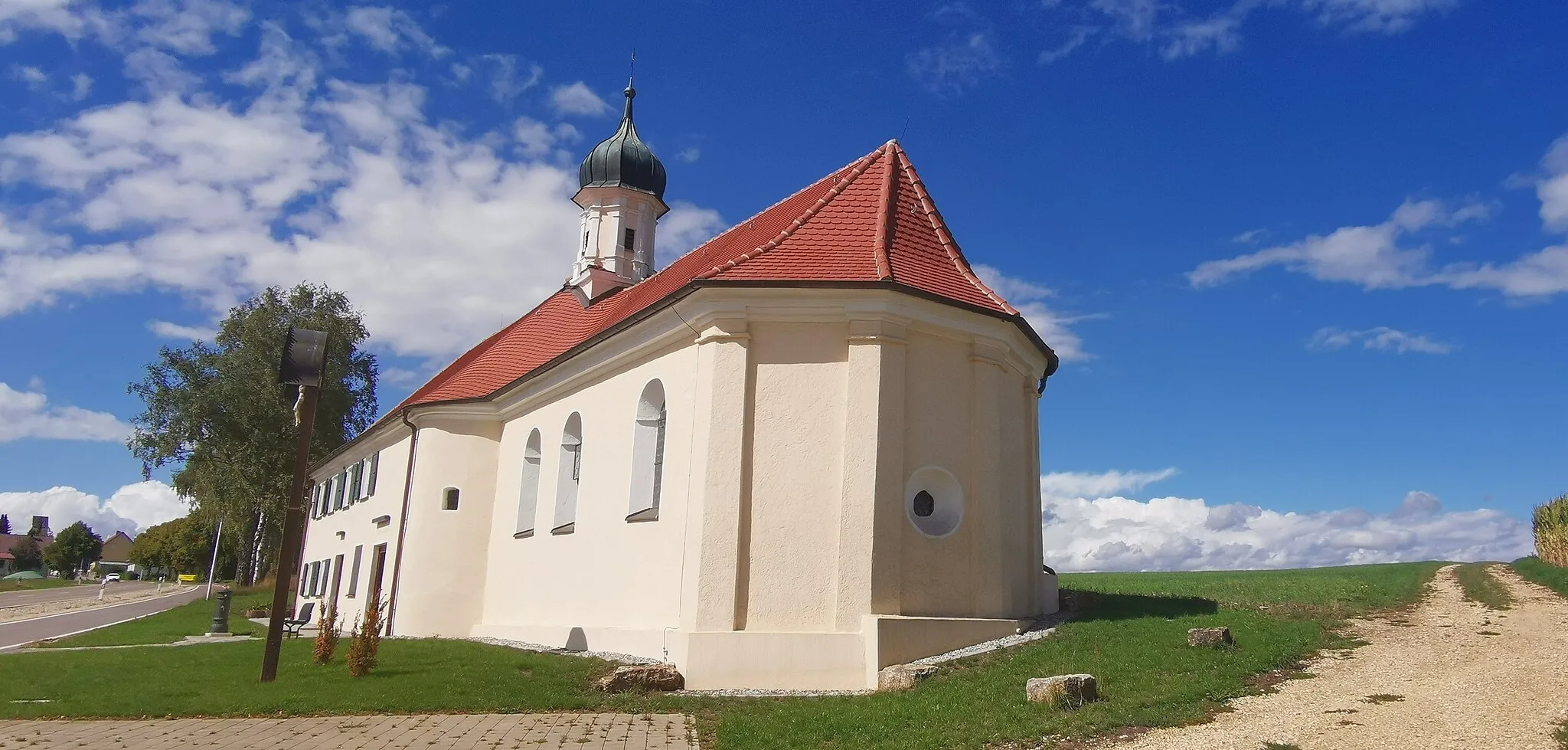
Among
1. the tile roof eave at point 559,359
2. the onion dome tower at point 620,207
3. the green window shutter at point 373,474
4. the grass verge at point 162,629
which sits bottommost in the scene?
the grass verge at point 162,629

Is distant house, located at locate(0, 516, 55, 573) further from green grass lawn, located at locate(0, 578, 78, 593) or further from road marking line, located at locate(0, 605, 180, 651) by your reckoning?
road marking line, located at locate(0, 605, 180, 651)

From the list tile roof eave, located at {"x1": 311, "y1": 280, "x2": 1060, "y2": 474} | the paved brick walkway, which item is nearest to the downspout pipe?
tile roof eave, located at {"x1": 311, "y1": 280, "x2": 1060, "y2": 474}

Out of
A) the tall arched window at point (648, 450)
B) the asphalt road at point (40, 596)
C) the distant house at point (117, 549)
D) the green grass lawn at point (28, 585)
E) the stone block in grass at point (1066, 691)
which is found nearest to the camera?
the stone block in grass at point (1066, 691)

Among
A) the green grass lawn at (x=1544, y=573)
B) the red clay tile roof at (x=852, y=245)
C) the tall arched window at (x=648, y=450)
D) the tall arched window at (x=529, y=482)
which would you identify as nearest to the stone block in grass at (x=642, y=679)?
the tall arched window at (x=648, y=450)

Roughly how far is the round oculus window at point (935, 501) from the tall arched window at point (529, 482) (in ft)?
31.9

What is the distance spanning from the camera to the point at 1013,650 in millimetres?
12469

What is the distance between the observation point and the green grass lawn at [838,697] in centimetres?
920

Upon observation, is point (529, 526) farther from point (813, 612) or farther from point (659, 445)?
point (813, 612)

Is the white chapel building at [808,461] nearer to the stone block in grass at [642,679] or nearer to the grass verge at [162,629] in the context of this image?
the stone block in grass at [642,679]

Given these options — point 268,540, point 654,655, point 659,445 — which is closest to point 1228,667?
point 654,655

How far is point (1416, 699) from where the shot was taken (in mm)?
8977

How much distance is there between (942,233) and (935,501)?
186 inches

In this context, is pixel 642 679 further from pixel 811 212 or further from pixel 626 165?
pixel 626 165

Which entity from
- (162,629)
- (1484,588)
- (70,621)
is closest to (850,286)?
(1484,588)
